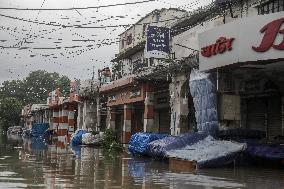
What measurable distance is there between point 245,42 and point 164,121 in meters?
17.1

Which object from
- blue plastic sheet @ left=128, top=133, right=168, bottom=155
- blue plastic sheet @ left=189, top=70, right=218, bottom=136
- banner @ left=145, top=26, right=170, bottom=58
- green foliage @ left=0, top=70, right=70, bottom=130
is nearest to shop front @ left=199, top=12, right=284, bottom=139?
blue plastic sheet @ left=189, top=70, right=218, bottom=136

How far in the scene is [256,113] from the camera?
21.5m

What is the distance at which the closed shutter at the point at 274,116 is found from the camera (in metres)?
20.1

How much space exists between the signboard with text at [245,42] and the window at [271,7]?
12.6 feet

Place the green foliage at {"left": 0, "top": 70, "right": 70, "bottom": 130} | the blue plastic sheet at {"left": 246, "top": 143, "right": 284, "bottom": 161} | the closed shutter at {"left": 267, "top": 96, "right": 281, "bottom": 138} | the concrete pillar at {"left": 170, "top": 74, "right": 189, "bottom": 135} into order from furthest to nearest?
the green foliage at {"left": 0, "top": 70, "right": 70, "bottom": 130} < the concrete pillar at {"left": 170, "top": 74, "right": 189, "bottom": 135} < the closed shutter at {"left": 267, "top": 96, "right": 281, "bottom": 138} < the blue plastic sheet at {"left": 246, "top": 143, "right": 284, "bottom": 161}

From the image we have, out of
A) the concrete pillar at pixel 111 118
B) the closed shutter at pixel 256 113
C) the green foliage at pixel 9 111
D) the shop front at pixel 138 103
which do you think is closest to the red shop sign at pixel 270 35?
the closed shutter at pixel 256 113

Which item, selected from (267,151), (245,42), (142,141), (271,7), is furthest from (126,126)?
(245,42)

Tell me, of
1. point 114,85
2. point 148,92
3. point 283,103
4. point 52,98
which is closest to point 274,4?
point 283,103

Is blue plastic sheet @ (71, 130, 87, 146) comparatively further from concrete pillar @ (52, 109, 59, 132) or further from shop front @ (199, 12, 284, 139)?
shop front @ (199, 12, 284, 139)

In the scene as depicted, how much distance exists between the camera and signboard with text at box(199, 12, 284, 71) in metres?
15.0

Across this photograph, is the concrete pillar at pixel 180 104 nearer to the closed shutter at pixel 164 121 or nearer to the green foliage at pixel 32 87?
the closed shutter at pixel 164 121

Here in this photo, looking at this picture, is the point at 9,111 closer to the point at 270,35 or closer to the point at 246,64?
the point at 246,64

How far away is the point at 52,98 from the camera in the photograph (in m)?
52.9

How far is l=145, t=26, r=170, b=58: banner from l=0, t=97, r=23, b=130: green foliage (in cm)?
6605
